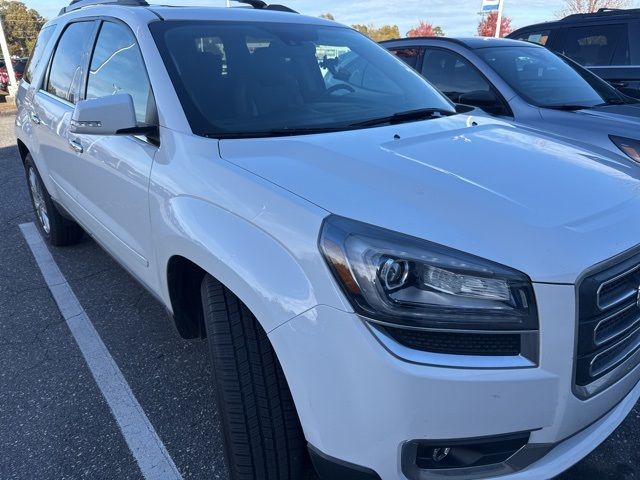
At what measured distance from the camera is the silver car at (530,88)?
12.7 feet

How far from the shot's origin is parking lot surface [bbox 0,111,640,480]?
212cm

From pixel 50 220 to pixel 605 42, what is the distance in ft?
22.0

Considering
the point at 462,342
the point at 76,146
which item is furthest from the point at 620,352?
the point at 76,146

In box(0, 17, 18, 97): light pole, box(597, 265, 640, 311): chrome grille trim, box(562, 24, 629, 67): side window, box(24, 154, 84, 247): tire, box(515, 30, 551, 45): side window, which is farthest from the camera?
box(0, 17, 18, 97): light pole

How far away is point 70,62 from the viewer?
3.36 meters

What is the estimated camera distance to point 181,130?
2.03 metres

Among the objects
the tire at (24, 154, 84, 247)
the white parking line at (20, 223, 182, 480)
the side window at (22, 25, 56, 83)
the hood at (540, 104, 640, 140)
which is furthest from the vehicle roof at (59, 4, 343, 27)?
the hood at (540, 104, 640, 140)

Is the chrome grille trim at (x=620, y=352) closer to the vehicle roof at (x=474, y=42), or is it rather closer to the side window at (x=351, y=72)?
the side window at (x=351, y=72)

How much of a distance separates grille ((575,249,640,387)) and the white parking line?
5.17ft

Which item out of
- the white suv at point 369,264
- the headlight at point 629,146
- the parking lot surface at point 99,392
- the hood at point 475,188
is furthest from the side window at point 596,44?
the parking lot surface at point 99,392

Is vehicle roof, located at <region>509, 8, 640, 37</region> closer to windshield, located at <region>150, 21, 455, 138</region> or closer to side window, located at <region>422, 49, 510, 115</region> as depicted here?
side window, located at <region>422, 49, 510, 115</region>

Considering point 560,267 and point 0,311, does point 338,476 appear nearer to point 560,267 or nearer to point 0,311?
point 560,267

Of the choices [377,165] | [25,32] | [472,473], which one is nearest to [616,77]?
[377,165]

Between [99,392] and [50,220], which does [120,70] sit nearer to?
[99,392]
